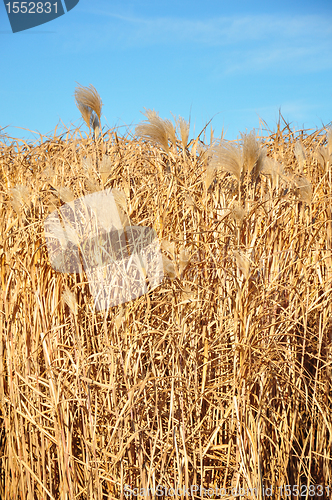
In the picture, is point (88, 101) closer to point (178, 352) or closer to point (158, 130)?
point (158, 130)

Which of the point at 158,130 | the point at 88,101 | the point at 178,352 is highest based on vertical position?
the point at 88,101

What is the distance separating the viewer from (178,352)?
1.24m

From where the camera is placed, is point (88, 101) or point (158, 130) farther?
point (88, 101)

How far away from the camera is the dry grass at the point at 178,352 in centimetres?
120

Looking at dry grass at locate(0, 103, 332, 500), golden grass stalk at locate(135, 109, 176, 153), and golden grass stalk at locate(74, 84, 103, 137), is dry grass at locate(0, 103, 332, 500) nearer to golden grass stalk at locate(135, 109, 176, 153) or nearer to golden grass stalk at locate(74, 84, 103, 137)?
golden grass stalk at locate(135, 109, 176, 153)

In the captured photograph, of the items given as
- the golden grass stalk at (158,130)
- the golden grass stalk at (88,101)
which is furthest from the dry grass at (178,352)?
the golden grass stalk at (88,101)

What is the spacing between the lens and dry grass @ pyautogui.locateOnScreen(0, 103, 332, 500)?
1.20 m

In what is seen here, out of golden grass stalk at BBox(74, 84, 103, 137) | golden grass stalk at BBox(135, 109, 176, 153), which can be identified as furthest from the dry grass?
golden grass stalk at BBox(74, 84, 103, 137)

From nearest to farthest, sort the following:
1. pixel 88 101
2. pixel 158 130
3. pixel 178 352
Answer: pixel 178 352 < pixel 158 130 < pixel 88 101

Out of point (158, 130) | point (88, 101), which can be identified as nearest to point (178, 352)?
point (158, 130)

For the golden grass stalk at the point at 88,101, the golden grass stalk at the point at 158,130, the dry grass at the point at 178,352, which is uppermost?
the golden grass stalk at the point at 88,101

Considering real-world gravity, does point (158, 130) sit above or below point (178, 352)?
above

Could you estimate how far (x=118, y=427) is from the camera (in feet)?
3.98

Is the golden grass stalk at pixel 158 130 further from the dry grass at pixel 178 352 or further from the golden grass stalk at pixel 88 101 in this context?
the golden grass stalk at pixel 88 101
